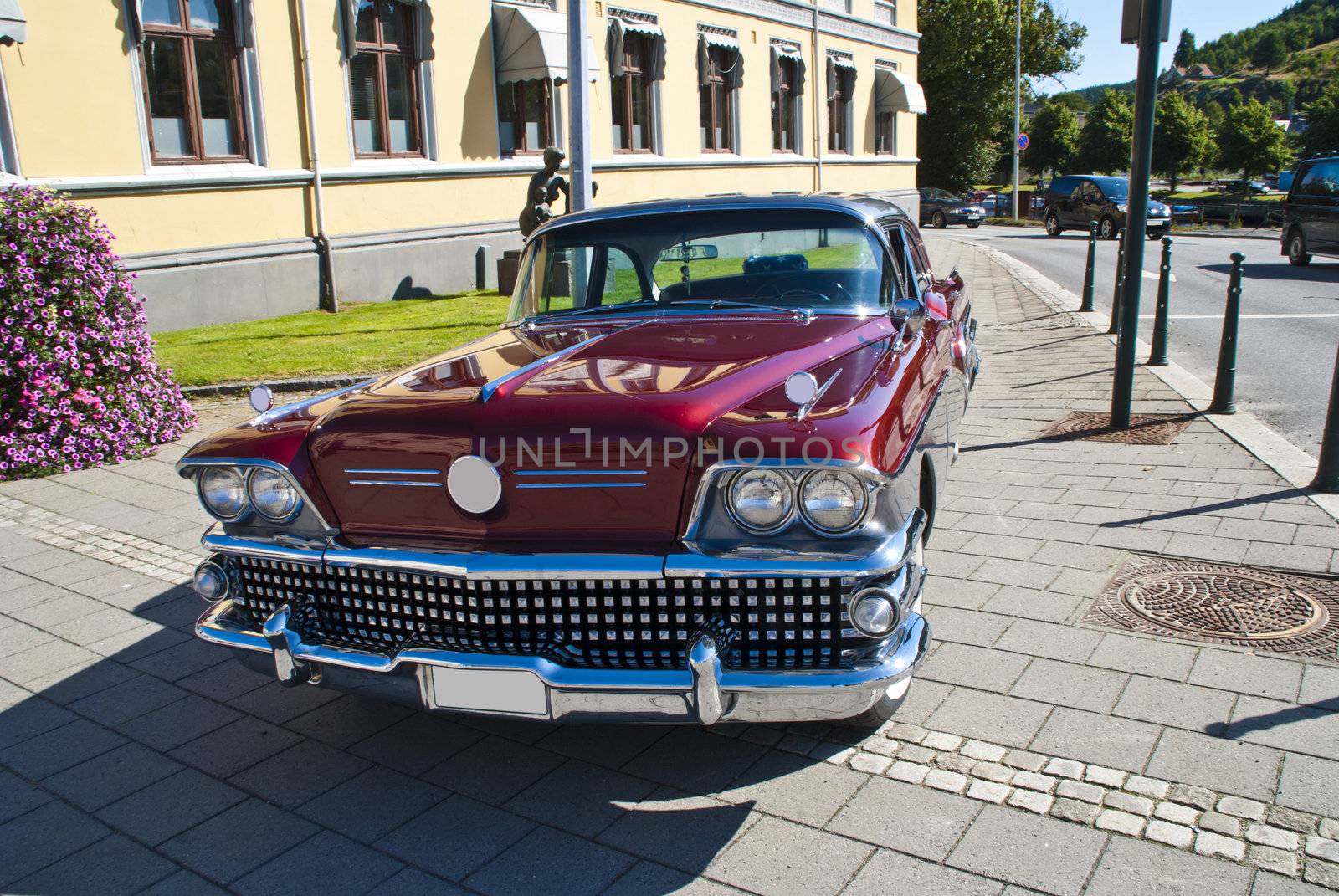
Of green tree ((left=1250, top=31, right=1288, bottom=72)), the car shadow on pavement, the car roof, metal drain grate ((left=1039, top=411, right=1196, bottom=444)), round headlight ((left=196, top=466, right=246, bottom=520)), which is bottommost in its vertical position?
the car shadow on pavement

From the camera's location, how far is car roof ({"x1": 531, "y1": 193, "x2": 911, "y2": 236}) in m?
4.40

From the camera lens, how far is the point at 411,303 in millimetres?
14336

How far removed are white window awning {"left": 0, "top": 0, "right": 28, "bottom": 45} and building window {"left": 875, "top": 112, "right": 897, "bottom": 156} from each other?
24.3 meters

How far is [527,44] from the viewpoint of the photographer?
16.2 meters

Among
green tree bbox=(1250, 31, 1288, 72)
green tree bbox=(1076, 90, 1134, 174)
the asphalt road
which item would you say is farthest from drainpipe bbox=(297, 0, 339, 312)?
green tree bbox=(1250, 31, 1288, 72)

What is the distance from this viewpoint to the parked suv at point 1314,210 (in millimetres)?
16531

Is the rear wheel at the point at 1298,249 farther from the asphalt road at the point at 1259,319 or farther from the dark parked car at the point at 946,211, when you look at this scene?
the dark parked car at the point at 946,211

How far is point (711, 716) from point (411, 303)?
1249cm

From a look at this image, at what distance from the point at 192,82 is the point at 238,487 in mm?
11600

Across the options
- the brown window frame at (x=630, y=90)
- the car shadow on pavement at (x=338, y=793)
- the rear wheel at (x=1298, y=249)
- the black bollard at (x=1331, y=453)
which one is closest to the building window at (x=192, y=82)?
the brown window frame at (x=630, y=90)

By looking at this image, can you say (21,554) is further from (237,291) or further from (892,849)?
(237,291)

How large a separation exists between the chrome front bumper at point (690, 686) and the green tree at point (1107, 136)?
65114 millimetres

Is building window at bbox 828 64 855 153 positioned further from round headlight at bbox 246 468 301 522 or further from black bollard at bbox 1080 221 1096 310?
round headlight at bbox 246 468 301 522

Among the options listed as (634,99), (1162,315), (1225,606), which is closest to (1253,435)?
(1162,315)
